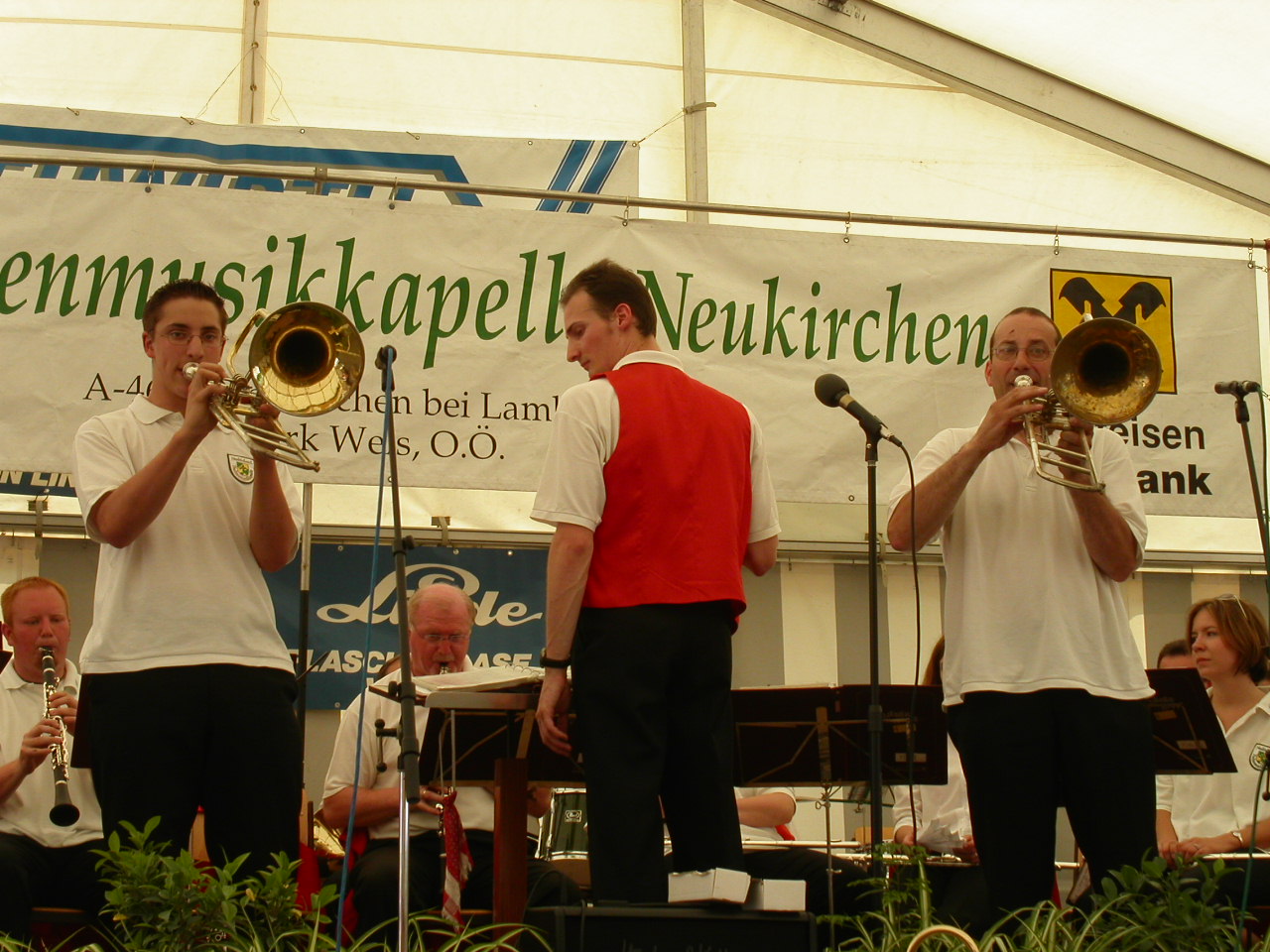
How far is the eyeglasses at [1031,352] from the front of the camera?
12.8 ft

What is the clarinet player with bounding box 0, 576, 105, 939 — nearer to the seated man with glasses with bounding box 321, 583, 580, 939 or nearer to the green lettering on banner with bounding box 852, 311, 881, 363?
the seated man with glasses with bounding box 321, 583, 580, 939

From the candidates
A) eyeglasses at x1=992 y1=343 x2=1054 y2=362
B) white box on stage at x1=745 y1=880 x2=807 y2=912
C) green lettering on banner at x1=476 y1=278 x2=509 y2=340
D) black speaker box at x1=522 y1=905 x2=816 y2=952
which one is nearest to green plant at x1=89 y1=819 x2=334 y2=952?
black speaker box at x1=522 y1=905 x2=816 y2=952

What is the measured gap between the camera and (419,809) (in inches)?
189

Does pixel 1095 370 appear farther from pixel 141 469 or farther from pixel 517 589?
pixel 517 589

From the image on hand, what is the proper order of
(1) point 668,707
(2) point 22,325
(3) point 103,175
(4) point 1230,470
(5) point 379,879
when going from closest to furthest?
(1) point 668,707 → (5) point 379,879 → (2) point 22,325 → (4) point 1230,470 → (3) point 103,175

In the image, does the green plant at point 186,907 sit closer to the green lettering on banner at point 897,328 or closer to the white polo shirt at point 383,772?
the white polo shirt at point 383,772

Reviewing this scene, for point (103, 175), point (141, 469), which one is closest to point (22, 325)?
point (103, 175)

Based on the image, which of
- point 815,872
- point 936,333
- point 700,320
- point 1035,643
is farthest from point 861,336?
point 1035,643

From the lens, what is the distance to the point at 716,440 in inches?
135

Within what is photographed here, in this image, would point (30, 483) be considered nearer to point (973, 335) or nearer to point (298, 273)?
point (298, 273)

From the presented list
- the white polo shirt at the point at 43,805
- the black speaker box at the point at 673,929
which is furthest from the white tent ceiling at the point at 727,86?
the black speaker box at the point at 673,929

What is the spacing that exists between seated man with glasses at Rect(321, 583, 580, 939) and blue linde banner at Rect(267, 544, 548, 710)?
1753 millimetres

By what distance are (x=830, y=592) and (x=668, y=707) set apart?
4.97 meters

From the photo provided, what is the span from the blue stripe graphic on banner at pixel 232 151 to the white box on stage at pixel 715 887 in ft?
12.6
